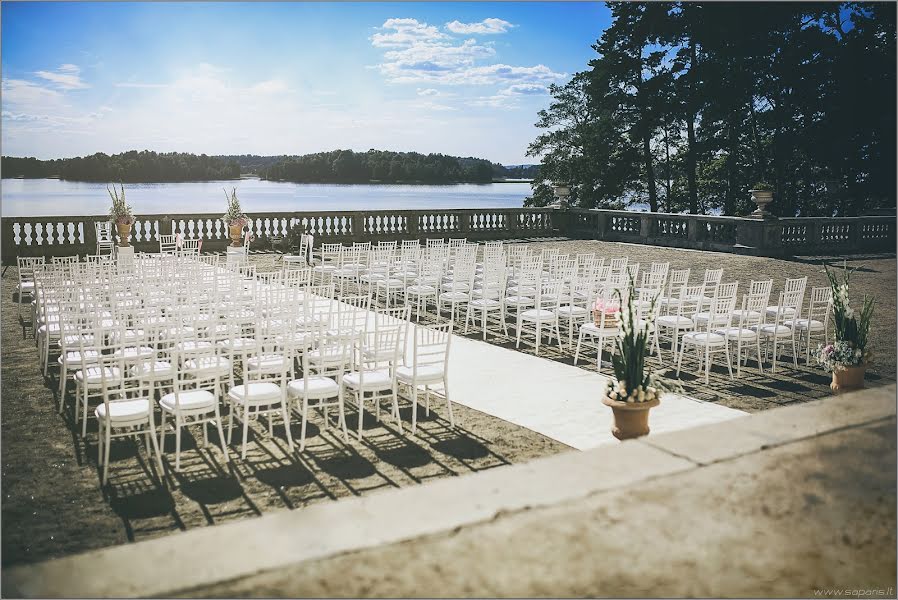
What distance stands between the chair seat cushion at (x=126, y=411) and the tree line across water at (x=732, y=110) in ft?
109

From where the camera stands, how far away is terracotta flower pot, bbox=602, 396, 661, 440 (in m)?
6.48

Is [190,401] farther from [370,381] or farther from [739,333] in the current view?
[739,333]

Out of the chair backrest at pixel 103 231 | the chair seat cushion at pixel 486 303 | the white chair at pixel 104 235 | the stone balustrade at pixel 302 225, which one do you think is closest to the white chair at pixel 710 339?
the chair seat cushion at pixel 486 303

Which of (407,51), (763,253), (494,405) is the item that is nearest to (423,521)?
(494,405)

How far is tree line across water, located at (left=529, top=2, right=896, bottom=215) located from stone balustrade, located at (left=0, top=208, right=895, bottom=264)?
1137 centimetres

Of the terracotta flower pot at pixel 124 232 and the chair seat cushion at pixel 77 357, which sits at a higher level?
the terracotta flower pot at pixel 124 232

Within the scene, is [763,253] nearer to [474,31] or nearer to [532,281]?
[532,281]

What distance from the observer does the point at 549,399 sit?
8.35 metres

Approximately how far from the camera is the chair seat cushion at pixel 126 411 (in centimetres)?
628

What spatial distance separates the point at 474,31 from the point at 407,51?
899 cm

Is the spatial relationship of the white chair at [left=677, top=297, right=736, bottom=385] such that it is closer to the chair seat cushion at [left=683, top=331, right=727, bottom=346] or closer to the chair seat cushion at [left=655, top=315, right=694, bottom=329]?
the chair seat cushion at [left=683, top=331, right=727, bottom=346]

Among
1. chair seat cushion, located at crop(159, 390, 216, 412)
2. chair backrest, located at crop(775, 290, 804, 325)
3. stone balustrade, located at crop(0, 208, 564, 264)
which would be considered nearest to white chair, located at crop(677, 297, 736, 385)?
chair backrest, located at crop(775, 290, 804, 325)

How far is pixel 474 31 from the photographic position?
37906mm

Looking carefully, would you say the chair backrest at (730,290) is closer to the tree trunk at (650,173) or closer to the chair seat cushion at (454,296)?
the chair seat cushion at (454,296)
